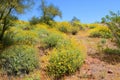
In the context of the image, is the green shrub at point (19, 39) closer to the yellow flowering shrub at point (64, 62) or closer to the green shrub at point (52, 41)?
the green shrub at point (52, 41)

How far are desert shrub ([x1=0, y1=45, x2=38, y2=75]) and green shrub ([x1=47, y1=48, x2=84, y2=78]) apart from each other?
798mm

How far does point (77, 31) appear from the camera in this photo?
24828 mm

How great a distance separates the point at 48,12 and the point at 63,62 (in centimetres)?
1581

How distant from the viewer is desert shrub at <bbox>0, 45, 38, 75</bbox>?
435 inches

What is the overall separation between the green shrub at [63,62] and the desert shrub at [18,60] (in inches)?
31.4

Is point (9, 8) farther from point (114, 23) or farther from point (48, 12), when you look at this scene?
point (48, 12)

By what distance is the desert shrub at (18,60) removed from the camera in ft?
36.2

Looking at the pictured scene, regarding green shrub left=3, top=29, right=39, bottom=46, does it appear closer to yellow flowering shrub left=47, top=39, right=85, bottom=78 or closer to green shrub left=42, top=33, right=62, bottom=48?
green shrub left=42, top=33, right=62, bottom=48

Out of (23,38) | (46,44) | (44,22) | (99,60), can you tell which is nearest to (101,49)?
(99,60)

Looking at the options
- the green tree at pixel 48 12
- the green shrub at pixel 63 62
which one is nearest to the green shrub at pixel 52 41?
the green shrub at pixel 63 62

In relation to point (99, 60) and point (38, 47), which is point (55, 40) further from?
point (99, 60)

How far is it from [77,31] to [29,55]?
A: 44.8 feet

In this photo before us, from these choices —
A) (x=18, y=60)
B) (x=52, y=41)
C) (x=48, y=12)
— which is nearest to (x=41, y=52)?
(x=52, y=41)

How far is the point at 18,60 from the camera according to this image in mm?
11219
